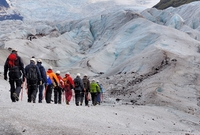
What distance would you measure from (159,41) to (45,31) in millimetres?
71108

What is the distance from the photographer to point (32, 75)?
1598 centimetres

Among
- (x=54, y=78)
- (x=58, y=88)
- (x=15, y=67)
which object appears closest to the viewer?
(x=15, y=67)

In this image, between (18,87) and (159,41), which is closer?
(18,87)

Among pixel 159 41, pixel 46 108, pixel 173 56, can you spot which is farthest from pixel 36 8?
pixel 46 108

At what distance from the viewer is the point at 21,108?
12.6 metres

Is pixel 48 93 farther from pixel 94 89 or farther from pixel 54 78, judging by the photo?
pixel 94 89

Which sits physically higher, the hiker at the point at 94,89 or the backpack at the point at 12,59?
the backpack at the point at 12,59

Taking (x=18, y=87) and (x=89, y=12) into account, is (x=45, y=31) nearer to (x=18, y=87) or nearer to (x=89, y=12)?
(x=89, y=12)

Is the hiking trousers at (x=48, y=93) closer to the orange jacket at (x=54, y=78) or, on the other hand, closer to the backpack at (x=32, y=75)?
the orange jacket at (x=54, y=78)

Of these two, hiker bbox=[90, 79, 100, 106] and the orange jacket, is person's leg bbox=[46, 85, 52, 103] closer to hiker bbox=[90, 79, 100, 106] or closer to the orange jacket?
the orange jacket

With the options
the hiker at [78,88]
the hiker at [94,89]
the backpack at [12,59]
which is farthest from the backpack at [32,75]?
the hiker at [94,89]

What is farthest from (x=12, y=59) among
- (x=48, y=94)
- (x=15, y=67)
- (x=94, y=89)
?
(x=94, y=89)

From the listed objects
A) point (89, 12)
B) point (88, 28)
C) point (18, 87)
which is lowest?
point (18, 87)

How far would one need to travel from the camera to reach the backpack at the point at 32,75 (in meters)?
16.0
